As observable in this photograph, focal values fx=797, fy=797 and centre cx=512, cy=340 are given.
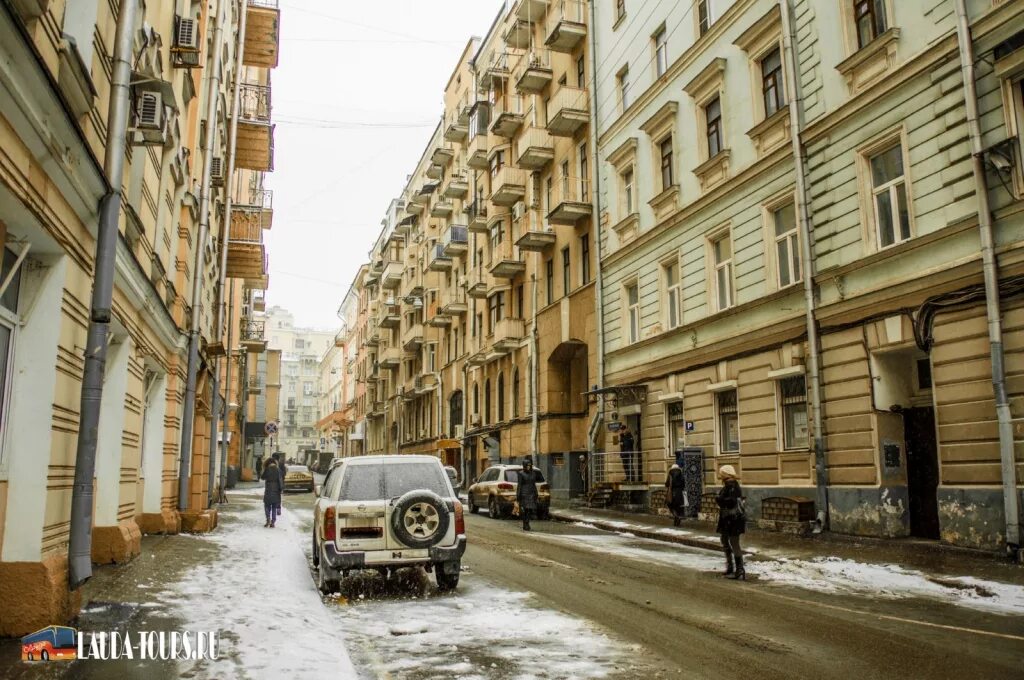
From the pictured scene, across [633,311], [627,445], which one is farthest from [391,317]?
[627,445]

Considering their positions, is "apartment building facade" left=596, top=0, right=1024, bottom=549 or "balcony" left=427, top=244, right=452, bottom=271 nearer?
"apartment building facade" left=596, top=0, right=1024, bottom=549

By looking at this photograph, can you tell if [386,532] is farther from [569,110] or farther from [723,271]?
[569,110]

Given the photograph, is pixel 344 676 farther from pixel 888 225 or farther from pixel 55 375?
pixel 888 225

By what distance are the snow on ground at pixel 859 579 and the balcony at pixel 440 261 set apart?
117 ft

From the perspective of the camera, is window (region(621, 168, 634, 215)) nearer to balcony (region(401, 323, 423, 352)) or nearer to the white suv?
the white suv

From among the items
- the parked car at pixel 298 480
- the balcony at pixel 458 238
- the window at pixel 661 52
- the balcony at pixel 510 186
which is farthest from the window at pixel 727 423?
the balcony at pixel 458 238

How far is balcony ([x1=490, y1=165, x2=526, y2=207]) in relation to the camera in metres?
36.6

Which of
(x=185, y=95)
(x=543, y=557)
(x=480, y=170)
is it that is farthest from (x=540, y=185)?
(x=543, y=557)

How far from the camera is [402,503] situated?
32.4 ft

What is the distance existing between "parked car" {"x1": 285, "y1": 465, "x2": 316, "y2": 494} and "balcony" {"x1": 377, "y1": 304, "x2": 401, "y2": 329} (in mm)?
22942

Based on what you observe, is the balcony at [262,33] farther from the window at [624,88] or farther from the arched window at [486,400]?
the arched window at [486,400]

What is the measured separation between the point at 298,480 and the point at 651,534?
93.2 feet

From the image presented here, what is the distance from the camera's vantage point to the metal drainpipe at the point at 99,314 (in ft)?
24.7

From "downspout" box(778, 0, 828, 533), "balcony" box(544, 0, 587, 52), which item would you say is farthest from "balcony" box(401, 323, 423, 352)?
"downspout" box(778, 0, 828, 533)
